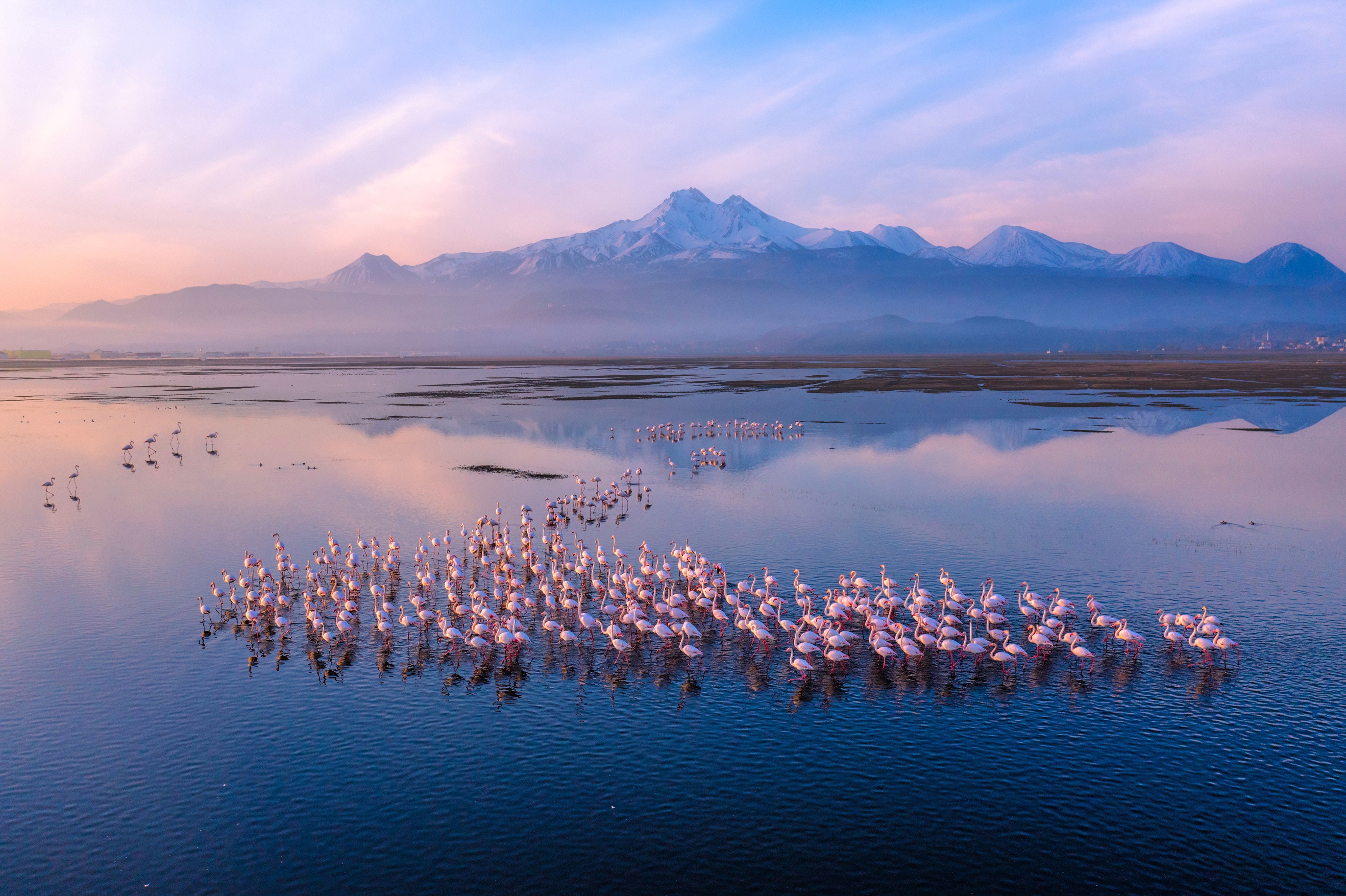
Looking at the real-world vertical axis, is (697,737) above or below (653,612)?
below

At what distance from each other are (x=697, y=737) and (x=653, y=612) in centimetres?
1000

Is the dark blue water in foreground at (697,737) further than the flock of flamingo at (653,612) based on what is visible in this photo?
No

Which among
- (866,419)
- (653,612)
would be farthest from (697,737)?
(866,419)

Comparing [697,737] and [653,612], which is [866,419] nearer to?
[653,612]

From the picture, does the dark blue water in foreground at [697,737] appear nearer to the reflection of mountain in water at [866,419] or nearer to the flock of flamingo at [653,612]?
the flock of flamingo at [653,612]

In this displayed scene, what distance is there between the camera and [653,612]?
3388cm

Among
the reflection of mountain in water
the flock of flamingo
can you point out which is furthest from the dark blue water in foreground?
the reflection of mountain in water

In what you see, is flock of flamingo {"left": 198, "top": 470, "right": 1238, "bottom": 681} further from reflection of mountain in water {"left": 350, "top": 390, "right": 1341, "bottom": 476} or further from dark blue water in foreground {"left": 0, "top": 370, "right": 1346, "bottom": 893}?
reflection of mountain in water {"left": 350, "top": 390, "right": 1341, "bottom": 476}

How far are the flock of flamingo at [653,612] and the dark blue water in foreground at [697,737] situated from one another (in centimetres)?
83

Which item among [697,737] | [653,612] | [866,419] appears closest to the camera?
[697,737]

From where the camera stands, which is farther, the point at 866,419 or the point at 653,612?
the point at 866,419

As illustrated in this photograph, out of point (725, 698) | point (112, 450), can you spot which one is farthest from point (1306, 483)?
point (112, 450)

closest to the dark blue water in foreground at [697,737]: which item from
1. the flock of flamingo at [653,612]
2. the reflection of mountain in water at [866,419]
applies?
the flock of flamingo at [653,612]

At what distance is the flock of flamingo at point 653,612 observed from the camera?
29359 millimetres
